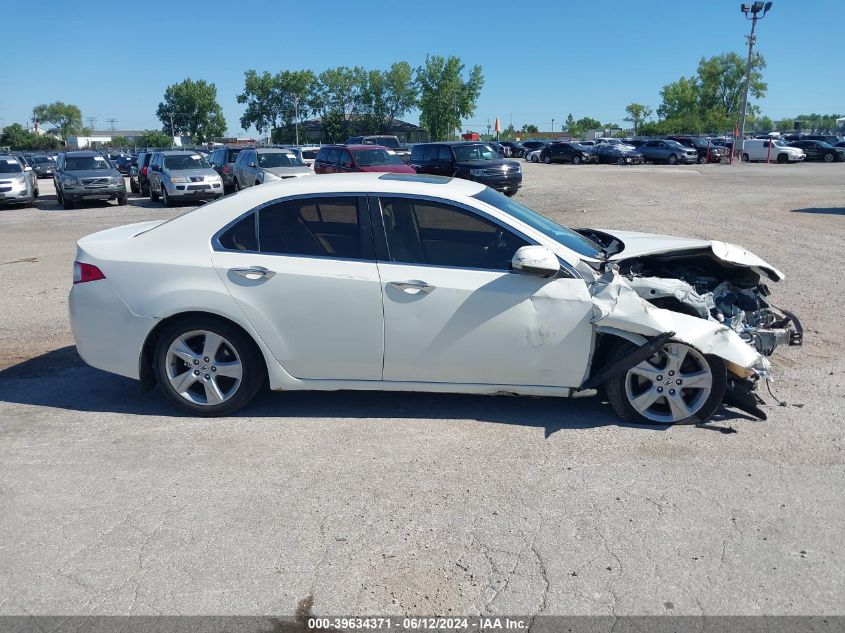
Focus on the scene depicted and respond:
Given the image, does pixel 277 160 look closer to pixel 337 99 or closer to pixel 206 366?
pixel 206 366

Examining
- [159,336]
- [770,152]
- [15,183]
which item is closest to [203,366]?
[159,336]

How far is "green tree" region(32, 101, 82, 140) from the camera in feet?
539

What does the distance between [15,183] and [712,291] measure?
23.0 metres

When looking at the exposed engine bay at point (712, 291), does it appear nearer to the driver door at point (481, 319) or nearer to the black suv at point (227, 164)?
the driver door at point (481, 319)

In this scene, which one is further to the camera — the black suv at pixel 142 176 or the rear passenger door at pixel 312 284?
the black suv at pixel 142 176

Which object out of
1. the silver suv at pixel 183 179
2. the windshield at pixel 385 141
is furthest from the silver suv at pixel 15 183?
the windshield at pixel 385 141

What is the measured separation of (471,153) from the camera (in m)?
24.4

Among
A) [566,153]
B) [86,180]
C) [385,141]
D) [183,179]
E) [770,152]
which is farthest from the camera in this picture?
[566,153]

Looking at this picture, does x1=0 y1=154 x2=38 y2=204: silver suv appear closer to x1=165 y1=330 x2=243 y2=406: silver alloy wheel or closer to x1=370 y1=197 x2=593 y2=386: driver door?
x1=165 y1=330 x2=243 y2=406: silver alloy wheel

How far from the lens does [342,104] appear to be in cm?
11194

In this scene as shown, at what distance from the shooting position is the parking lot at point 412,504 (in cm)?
322

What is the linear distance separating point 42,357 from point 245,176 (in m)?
17.0

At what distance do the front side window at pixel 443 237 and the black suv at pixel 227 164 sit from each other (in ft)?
69.2

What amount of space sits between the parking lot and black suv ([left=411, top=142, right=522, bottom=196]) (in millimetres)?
17525
